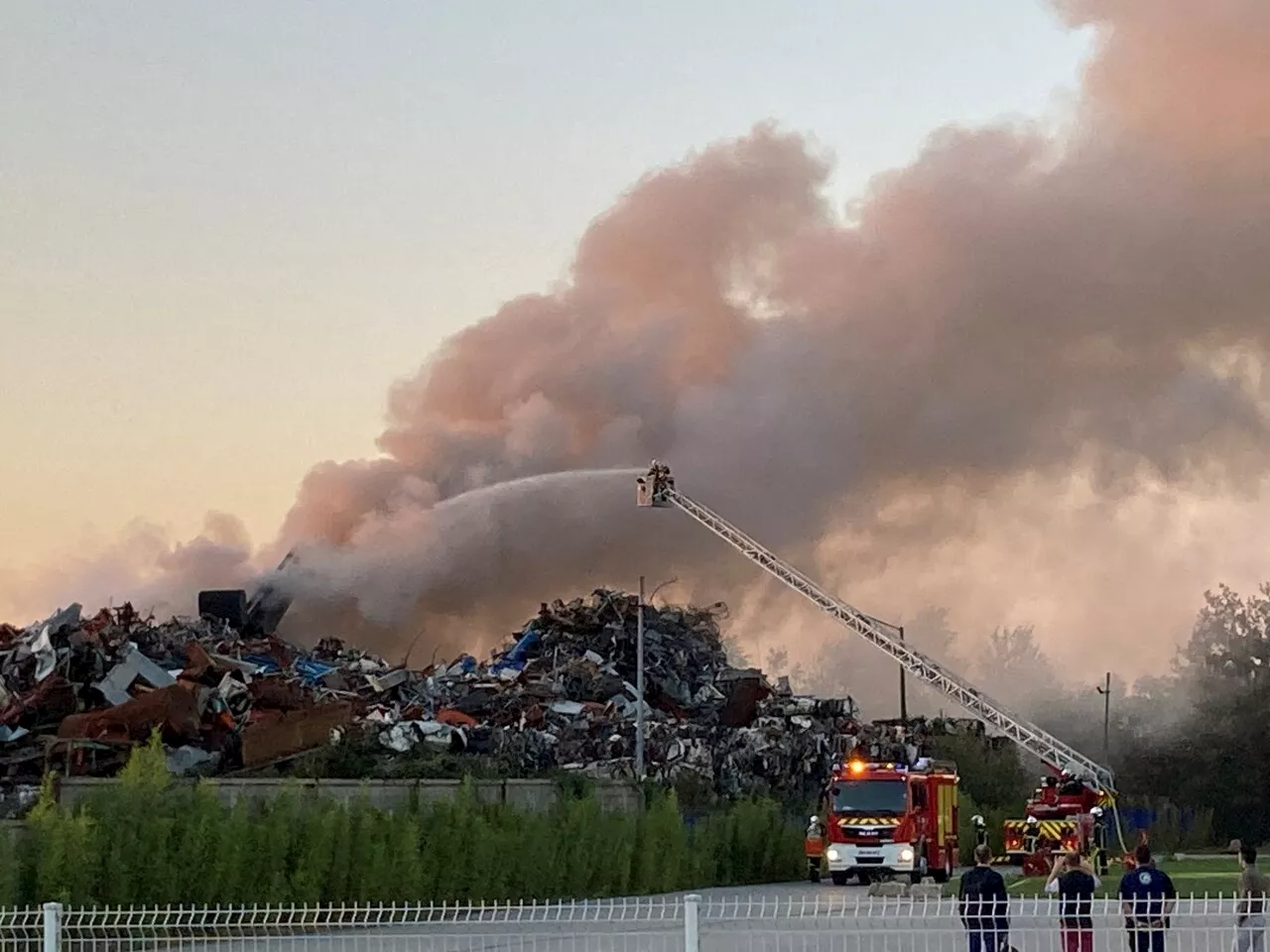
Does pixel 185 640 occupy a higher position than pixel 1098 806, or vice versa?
pixel 185 640

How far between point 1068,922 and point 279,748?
26.4 meters

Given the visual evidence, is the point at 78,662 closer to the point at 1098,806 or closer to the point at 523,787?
the point at 523,787

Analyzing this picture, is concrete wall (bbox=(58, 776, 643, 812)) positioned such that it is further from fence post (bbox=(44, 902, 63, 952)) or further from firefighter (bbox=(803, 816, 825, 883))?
fence post (bbox=(44, 902, 63, 952))

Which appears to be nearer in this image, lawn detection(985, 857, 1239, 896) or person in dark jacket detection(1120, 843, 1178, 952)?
person in dark jacket detection(1120, 843, 1178, 952)

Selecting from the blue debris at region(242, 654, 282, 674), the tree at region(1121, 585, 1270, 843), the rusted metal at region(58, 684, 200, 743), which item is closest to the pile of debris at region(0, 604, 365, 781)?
the rusted metal at region(58, 684, 200, 743)

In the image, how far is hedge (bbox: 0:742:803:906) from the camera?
25.5m

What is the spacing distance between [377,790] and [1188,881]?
1830 cm

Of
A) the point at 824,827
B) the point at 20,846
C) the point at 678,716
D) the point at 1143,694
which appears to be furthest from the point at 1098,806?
the point at 1143,694

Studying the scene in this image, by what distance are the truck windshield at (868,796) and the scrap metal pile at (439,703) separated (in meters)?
5.63

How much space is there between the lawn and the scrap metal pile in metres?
8.51

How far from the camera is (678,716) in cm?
5791

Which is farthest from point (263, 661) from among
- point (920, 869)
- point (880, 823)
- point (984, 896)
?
point (984, 896)

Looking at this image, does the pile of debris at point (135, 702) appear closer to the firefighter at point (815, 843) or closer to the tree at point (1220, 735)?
the firefighter at point (815, 843)

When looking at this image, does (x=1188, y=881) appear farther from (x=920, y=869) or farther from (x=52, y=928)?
(x=52, y=928)
